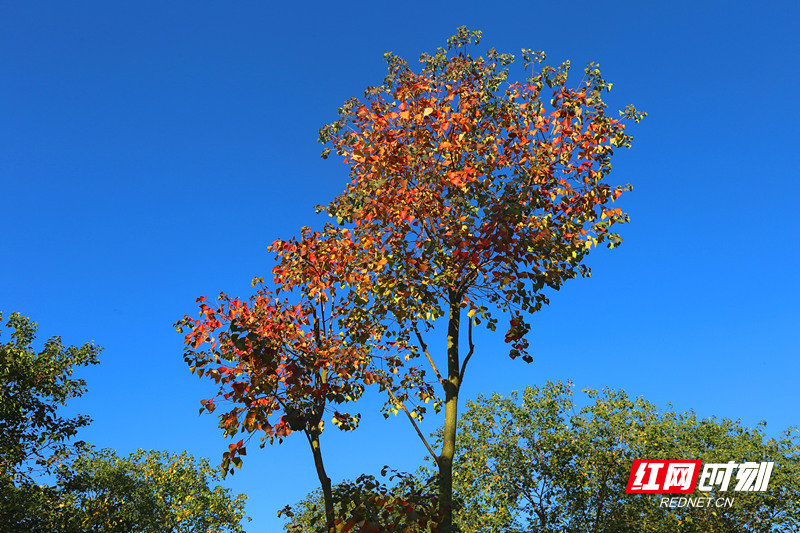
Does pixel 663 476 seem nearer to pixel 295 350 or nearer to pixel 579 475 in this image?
pixel 579 475

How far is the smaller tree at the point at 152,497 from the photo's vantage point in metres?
32.0

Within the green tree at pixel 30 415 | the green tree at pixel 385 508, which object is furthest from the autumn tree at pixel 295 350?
the green tree at pixel 30 415

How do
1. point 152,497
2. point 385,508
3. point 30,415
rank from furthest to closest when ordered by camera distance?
point 152,497 → point 30,415 → point 385,508

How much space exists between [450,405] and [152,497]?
35349 millimetres

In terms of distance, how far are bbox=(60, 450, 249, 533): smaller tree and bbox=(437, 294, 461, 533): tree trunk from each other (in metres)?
23.9

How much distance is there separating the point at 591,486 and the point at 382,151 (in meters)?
26.3

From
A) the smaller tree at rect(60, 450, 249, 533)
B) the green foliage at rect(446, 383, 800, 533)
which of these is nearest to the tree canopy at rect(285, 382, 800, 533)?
the green foliage at rect(446, 383, 800, 533)

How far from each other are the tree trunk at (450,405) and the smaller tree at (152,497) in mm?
23890

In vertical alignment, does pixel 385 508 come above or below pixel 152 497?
below

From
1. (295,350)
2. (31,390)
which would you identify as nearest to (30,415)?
(31,390)

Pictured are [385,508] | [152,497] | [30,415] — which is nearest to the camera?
[385,508]

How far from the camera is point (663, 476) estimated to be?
29.1 metres

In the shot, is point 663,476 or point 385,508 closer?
point 385,508

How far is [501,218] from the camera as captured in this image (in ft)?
30.3
